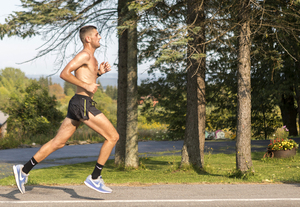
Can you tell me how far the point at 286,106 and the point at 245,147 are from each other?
15.1m

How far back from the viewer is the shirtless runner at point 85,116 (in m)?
4.74

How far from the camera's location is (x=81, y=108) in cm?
473

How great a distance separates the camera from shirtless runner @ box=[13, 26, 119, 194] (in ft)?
15.6

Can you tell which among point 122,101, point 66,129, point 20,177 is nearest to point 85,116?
point 66,129

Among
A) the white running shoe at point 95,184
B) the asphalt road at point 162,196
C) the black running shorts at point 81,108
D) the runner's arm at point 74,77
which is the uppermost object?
the runner's arm at point 74,77

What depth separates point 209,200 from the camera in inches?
193

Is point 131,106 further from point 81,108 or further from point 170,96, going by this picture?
point 170,96

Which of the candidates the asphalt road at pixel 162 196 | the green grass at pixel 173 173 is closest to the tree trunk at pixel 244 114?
the green grass at pixel 173 173

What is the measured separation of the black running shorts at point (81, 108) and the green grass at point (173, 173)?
2.13 metres

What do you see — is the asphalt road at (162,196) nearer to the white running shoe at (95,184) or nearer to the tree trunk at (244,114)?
the white running shoe at (95,184)

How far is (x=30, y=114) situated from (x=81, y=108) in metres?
16.6

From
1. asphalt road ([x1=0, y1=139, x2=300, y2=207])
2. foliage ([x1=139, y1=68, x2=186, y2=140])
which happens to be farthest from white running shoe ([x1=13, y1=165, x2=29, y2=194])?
foliage ([x1=139, y1=68, x2=186, y2=140])

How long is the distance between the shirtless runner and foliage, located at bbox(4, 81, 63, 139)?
604 inches

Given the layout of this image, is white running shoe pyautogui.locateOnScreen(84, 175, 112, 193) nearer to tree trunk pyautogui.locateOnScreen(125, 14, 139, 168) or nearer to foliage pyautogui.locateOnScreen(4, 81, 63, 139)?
tree trunk pyautogui.locateOnScreen(125, 14, 139, 168)
